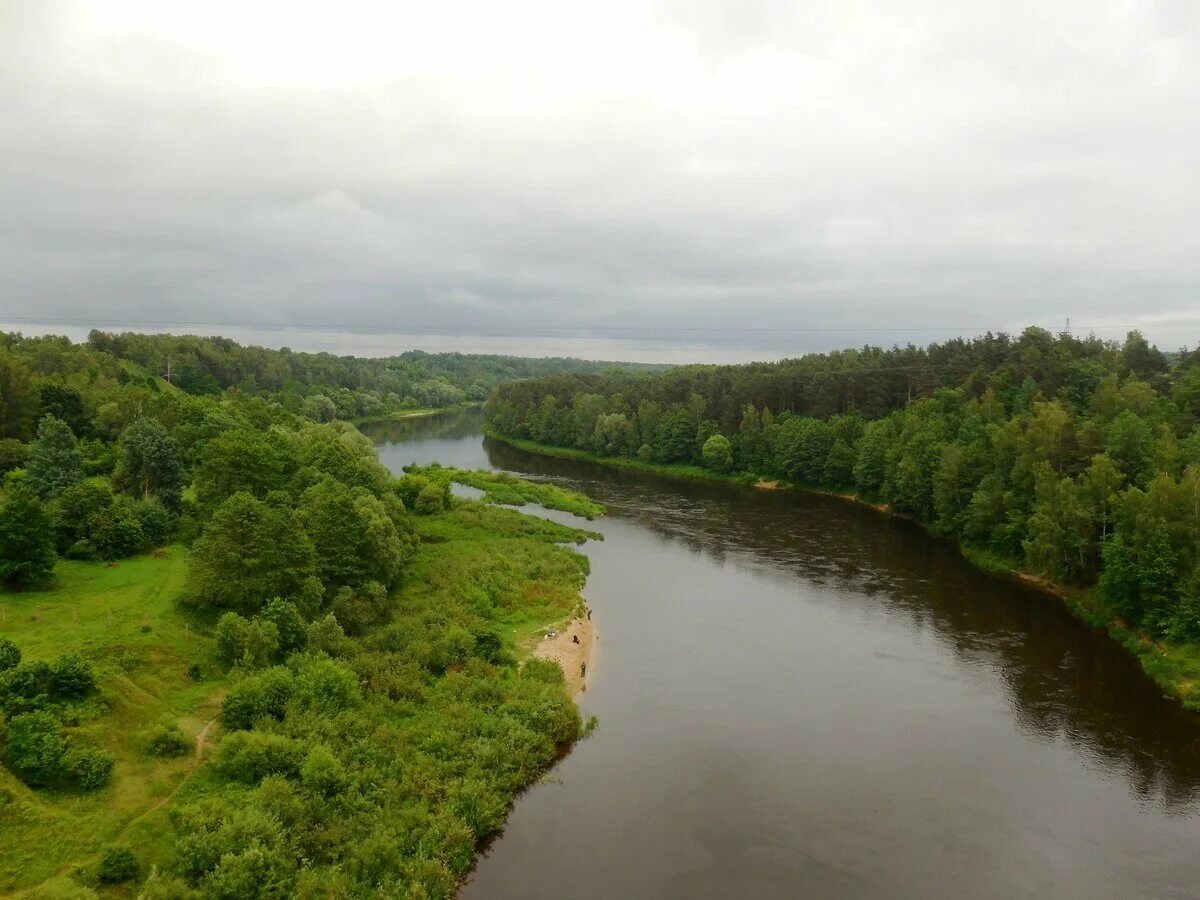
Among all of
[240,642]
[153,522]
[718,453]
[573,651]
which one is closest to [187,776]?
[240,642]

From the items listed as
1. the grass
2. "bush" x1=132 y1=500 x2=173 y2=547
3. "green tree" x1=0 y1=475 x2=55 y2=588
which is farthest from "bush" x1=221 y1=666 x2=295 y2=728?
"bush" x1=132 y1=500 x2=173 y2=547

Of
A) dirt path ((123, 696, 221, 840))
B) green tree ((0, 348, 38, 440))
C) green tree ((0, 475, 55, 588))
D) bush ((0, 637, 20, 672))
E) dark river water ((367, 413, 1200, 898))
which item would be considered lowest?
dark river water ((367, 413, 1200, 898))

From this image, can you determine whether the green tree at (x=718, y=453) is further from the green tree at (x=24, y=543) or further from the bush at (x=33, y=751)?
the bush at (x=33, y=751)

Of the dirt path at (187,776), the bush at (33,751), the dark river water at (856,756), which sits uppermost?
the bush at (33,751)

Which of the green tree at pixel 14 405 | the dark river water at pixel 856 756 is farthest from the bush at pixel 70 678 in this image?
the green tree at pixel 14 405

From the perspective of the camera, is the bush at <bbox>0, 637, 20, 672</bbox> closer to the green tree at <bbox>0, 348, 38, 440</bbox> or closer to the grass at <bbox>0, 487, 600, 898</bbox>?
the grass at <bbox>0, 487, 600, 898</bbox>
